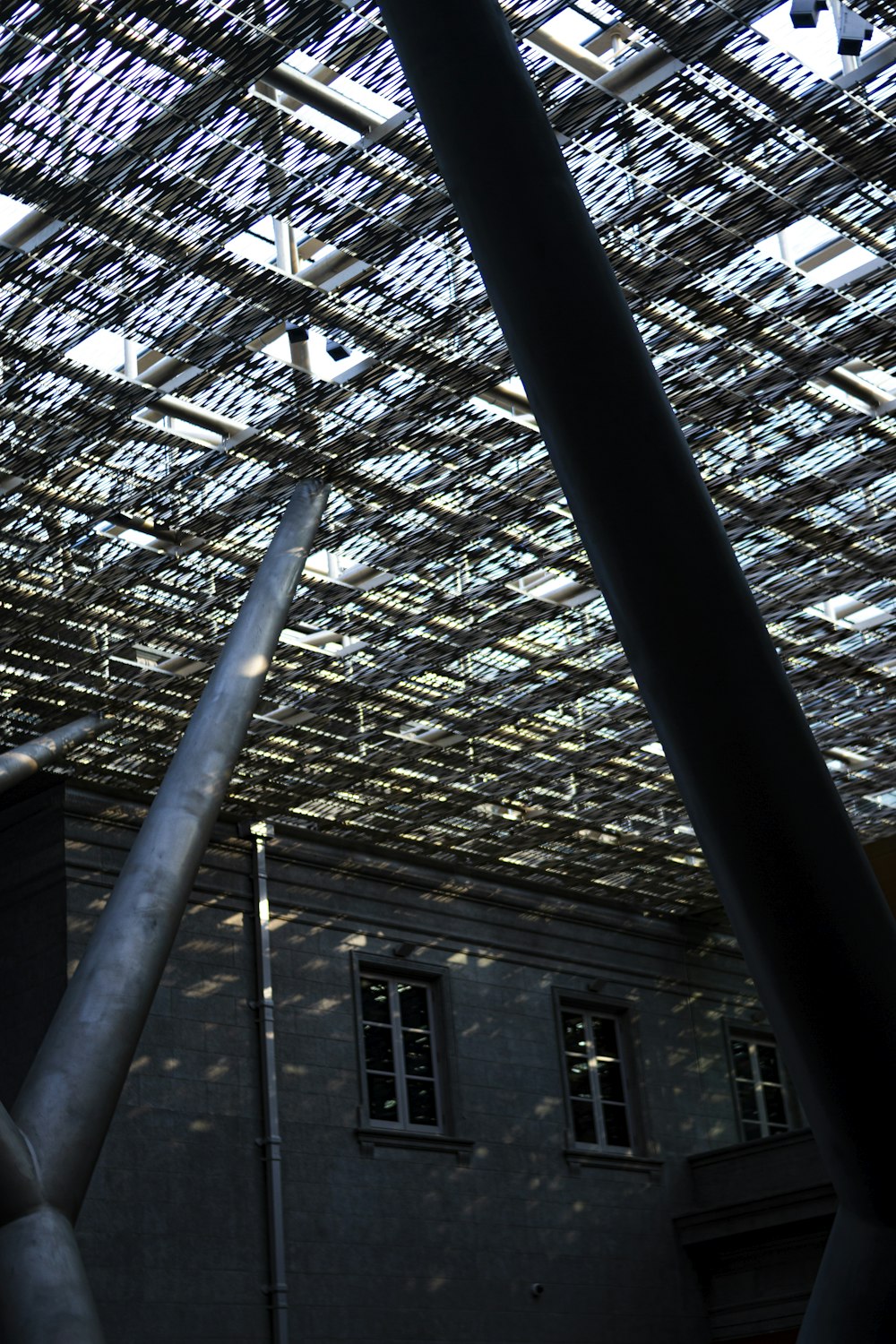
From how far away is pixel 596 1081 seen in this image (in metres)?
21.6

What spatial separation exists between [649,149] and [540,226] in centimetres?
590

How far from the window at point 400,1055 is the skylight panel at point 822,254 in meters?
11.2

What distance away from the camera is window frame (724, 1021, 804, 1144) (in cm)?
2359

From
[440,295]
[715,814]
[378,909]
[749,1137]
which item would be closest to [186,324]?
[440,295]

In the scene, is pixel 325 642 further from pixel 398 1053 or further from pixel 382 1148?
pixel 382 1148

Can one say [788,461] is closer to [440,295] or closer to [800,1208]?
[440,295]

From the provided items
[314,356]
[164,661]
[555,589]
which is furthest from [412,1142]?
[314,356]

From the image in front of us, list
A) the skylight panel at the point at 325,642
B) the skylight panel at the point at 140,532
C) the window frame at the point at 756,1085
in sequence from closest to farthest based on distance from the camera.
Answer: the skylight panel at the point at 140,532
the skylight panel at the point at 325,642
the window frame at the point at 756,1085

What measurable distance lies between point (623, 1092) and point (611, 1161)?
1187mm

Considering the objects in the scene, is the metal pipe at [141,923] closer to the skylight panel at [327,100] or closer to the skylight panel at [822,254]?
the skylight panel at [327,100]

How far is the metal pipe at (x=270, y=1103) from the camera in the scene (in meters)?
16.3

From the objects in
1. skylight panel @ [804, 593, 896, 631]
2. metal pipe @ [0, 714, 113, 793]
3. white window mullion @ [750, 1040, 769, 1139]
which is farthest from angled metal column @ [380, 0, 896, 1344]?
white window mullion @ [750, 1040, 769, 1139]

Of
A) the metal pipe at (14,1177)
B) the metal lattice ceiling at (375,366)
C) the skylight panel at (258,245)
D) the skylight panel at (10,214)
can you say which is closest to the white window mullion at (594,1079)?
the metal lattice ceiling at (375,366)

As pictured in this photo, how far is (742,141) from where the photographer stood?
9.20 meters
